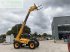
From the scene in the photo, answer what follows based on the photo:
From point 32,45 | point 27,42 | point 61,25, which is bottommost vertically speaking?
point 32,45

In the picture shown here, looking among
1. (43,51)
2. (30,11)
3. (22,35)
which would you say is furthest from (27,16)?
(43,51)

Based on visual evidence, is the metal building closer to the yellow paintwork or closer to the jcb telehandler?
the jcb telehandler

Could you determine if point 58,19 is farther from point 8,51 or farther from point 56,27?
point 8,51

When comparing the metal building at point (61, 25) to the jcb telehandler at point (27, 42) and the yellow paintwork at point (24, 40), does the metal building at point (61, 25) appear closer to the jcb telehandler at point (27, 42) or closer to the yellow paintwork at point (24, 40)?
the jcb telehandler at point (27, 42)

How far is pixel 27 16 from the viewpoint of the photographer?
90.1ft

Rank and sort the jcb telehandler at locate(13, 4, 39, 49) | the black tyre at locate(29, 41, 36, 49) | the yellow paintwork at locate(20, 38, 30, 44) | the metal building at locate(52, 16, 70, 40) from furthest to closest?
the metal building at locate(52, 16, 70, 40)
the yellow paintwork at locate(20, 38, 30, 44)
the jcb telehandler at locate(13, 4, 39, 49)
the black tyre at locate(29, 41, 36, 49)

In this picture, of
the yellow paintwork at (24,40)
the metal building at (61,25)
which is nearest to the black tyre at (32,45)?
the yellow paintwork at (24,40)

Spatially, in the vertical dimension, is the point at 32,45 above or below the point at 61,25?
below

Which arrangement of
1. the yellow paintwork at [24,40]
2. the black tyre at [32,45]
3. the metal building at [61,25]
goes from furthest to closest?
the metal building at [61,25]
the yellow paintwork at [24,40]
the black tyre at [32,45]

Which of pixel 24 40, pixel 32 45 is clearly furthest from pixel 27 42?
pixel 32 45

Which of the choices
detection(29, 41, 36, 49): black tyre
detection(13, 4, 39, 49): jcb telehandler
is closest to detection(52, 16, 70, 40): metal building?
detection(13, 4, 39, 49): jcb telehandler

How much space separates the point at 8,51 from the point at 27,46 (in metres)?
3.86

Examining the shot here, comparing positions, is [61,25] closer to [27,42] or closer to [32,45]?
[27,42]

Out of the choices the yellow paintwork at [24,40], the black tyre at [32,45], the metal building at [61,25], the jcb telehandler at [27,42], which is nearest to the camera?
the black tyre at [32,45]
